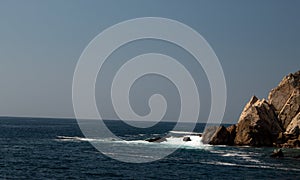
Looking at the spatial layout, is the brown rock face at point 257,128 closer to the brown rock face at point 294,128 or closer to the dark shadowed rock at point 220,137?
the dark shadowed rock at point 220,137

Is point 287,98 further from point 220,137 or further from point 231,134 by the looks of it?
point 220,137

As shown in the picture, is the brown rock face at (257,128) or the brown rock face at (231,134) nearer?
the brown rock face at (257,128)

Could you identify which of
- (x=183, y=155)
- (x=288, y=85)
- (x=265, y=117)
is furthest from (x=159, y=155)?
(x=288, y=85)

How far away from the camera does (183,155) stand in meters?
84.3

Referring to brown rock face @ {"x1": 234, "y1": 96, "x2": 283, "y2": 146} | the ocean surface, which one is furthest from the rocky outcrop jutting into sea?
the ocean surface

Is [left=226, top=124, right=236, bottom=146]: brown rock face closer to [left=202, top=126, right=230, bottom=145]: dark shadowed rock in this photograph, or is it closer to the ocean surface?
[left=202, top=126, right=230, bottom=145]: dark shadowed rock

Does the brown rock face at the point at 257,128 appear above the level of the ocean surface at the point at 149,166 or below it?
above

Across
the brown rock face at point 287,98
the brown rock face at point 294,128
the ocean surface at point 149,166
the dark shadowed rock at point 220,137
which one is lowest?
the ocean surface at point 149,166

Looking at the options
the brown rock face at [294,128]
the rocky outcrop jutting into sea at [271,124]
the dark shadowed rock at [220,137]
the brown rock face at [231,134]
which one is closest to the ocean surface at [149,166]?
the brown rock face at [294,128]

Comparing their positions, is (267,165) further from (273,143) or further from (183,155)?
(273,143)

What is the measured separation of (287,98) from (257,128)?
54.6 ft

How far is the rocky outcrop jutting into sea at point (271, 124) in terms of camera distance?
102250 mm

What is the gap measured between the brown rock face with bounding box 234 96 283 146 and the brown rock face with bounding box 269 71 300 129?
3276 mm

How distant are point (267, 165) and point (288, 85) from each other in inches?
1984
